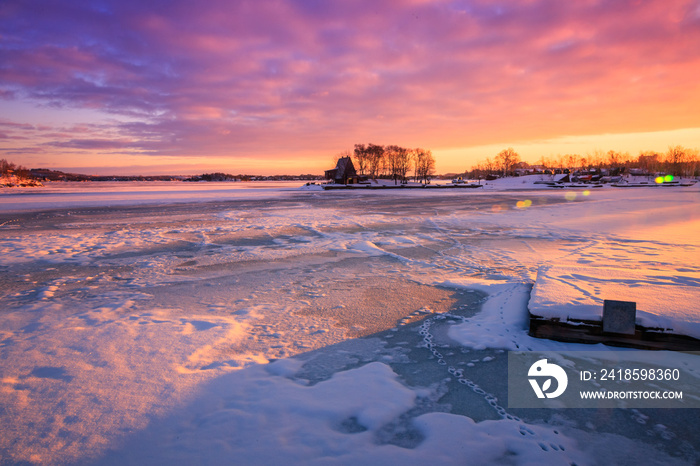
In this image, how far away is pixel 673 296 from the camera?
4.18 metres

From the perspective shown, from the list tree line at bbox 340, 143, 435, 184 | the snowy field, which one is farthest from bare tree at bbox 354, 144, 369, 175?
the snowy field

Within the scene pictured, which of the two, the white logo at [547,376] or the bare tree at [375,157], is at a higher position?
the bare tree at [375,157]

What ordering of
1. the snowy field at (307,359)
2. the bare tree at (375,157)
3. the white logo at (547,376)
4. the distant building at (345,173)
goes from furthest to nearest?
the bare tree at (375,157) < the distant building at (345,173) < the white logo at (547,376) < the snowy field at (307,359)

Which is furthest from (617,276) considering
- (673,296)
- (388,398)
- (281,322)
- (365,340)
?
(281,322)

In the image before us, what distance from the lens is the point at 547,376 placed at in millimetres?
3320

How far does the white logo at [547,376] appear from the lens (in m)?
3.11

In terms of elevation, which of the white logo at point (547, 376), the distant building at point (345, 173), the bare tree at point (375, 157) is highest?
the bare tree at point (375, 157)

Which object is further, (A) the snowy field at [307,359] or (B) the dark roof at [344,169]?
(B) the dark roof at [344,169]

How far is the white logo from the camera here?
311cm

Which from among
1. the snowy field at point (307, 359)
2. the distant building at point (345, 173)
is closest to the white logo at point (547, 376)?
the snowy field at point (307, 359)

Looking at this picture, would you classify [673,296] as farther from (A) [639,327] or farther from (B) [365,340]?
(B) [365,340]

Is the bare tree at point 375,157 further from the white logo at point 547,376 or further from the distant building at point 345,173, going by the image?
the white logo at point 547,376

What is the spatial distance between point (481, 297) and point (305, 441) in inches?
154

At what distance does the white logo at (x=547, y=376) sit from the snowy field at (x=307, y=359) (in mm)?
266
